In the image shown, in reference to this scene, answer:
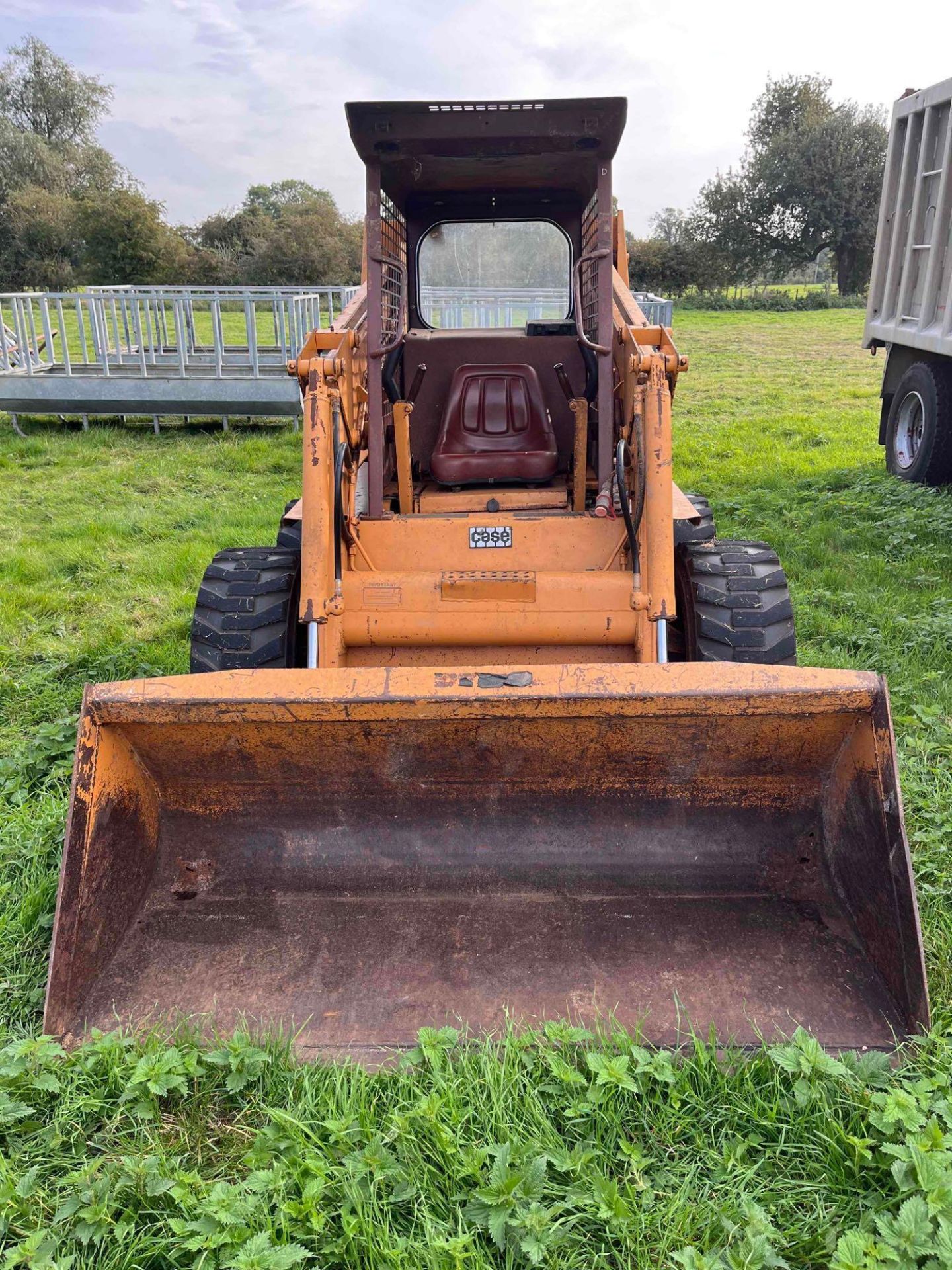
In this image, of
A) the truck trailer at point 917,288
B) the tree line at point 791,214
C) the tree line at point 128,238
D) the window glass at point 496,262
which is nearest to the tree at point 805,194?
the tree line at point 791,214

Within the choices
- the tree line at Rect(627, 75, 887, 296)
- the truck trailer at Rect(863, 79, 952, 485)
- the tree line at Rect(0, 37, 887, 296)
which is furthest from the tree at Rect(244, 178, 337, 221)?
the truck trailer at Rect(863, 79, 952, 485)

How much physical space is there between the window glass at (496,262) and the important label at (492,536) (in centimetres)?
173

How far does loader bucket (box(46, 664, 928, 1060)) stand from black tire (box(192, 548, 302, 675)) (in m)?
0.95

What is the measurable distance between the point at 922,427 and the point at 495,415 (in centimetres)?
554

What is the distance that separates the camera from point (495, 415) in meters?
4.75

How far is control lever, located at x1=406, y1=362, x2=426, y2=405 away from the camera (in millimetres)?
4930

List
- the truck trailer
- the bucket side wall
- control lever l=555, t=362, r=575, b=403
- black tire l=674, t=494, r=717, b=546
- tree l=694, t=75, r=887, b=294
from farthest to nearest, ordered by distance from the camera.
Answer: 1. tree l=694, t=75, r=887, b=294
2. the truck trailer
3. control lever l=555, t=362, r=575, b=403
4. black tire l=674, t=494, r=717, b=546
5. the bucket side wall

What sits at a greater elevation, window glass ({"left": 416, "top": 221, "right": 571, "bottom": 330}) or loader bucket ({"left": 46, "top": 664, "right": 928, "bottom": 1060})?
window glass ({"left": 416, "top": 221, "right": 571, "bottom": 330})

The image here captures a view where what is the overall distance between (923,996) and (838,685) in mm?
833

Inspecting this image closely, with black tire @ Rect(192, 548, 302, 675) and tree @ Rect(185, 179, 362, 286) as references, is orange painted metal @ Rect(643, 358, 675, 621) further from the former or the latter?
tree @ Rect(185, 179, 362, 286)

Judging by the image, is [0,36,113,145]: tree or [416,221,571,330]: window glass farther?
[0,36,113,145]: tree

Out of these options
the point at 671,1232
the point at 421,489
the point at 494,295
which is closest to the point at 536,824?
the point at 671,1232

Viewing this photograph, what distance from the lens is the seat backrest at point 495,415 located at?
15.5ft

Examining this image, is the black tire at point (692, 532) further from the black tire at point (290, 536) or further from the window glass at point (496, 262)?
the black tire at point (290, 536)
